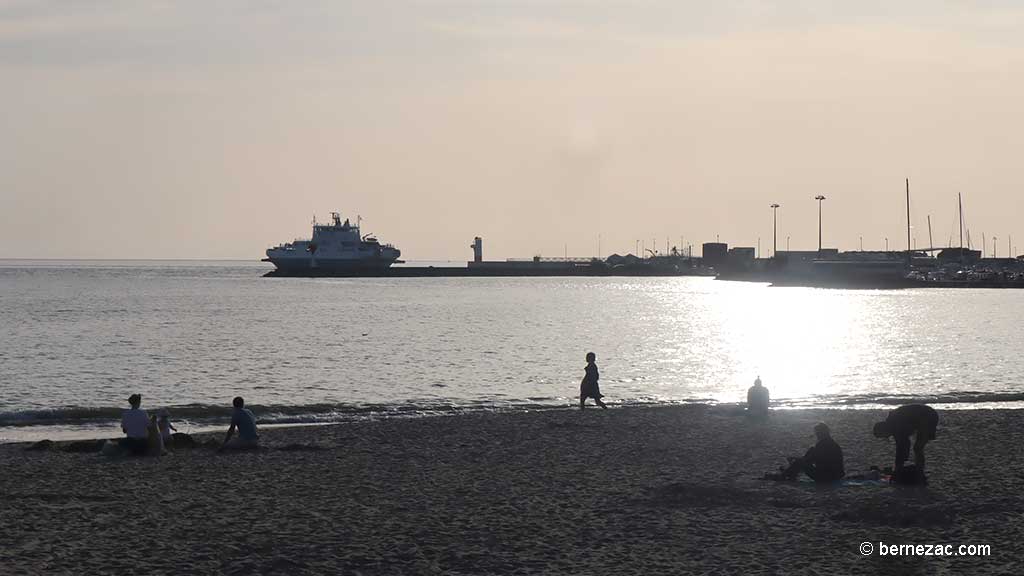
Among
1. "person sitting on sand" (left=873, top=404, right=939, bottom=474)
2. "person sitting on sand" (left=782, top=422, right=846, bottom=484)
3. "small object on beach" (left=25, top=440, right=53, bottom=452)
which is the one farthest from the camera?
"small object on beach" (left=25, top=440, right=53, bottom=452)

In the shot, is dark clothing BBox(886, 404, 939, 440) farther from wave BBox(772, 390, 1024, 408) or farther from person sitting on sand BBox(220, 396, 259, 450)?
wave BBox(772, 390, 1024, 408)

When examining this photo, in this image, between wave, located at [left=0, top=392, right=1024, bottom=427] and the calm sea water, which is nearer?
wave, located at [left=0, top=392, right=1024, bottom=427]

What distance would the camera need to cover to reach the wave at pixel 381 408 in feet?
93.9

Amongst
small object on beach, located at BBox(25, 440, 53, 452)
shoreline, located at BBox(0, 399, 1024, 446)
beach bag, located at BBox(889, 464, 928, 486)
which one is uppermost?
beach bag, located at BBox(889, 464, 928, 486)

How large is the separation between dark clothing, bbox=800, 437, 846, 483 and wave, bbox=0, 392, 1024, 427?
583 inches

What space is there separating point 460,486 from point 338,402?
16.8m

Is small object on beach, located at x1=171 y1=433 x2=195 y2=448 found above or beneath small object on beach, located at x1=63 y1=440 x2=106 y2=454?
above

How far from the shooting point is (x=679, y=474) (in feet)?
57.9

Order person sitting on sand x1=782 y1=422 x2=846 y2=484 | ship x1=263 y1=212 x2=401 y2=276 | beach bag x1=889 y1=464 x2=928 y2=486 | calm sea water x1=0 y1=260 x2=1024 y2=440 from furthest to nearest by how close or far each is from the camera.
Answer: ship x1=263 y1=212 x2=401 y2=276
calm sea water x1=0 y1=260 x2=1024 y2=440
person sitting on sand x1=782 y1=422 x2=846 y2=484
beach bag x1=889 y1=464 x2=928 y2=486

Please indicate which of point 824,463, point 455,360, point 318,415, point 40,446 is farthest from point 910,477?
point 455,360

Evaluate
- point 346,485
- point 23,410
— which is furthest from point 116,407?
point 346,485

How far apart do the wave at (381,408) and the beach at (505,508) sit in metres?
7.01

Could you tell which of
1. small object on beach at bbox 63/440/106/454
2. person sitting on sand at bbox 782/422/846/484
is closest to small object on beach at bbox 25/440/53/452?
small object on beach at bbox 63/440/106/454

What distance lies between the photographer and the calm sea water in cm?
3372
